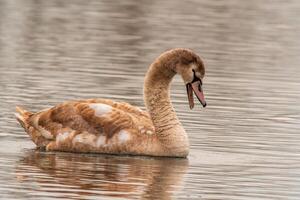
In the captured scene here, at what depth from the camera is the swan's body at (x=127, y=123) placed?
17.5 m

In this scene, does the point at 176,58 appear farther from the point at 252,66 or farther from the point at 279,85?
the point at 252,66

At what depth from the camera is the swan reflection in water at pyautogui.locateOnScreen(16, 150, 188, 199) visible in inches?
582

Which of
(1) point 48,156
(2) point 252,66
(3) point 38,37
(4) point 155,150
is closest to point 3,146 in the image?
(1) point 48,156

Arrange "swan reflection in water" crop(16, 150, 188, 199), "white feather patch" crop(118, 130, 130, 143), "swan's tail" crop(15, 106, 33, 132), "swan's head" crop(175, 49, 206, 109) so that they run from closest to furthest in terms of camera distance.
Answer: "swan reflection in water" crop(16, 150, 188, 199) < "white feather patch" crop(118, 130, 130, 143) < "swan's head" crop(175, 49, 206, 109) < "swan's tail" crop(15, 106, 33, 132)

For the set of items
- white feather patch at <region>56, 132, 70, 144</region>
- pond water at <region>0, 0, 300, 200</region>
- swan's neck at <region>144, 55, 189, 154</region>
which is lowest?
pond water at <region>0, 0, 300, 200</region>

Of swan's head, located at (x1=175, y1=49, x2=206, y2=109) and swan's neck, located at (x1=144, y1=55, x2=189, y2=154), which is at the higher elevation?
swan's head, located at (x1=175, y1=49, x2=206, y2=109)

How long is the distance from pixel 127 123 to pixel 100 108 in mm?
385

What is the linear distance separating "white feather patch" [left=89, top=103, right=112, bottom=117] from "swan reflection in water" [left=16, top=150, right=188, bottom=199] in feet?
1.61

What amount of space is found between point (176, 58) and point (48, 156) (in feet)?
6.18

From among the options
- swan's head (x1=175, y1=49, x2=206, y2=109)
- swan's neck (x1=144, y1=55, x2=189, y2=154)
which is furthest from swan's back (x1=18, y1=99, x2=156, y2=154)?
swan's head (x1=175, y1=49, x2=206, y2=109)

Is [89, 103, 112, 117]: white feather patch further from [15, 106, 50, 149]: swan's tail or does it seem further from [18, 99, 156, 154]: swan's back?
[15, 106, 50, 149]: swan's tail

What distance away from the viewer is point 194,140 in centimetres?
1842

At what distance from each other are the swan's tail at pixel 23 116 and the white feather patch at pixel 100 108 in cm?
92

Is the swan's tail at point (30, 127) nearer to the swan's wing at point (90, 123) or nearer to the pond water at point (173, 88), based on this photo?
the swan's wing at point (90, 123)
